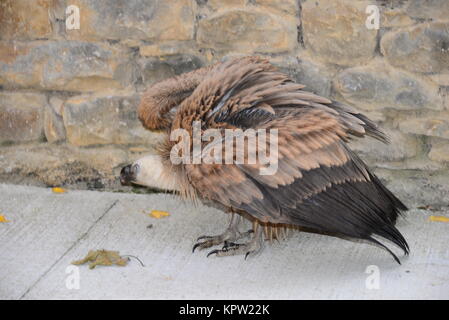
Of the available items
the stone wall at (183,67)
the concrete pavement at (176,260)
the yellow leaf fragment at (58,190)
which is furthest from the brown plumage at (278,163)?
the yellow leaf fragment at (58,190)

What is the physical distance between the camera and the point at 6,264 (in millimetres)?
3697

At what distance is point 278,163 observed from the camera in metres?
3.36

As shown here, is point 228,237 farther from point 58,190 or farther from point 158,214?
point 58,190

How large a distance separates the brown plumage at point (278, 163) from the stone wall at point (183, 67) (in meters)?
0.31

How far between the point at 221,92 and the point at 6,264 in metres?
1.45

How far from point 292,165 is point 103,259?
44.7 inches

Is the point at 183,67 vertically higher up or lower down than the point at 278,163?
higher up

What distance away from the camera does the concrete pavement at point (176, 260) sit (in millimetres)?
Result: 3438

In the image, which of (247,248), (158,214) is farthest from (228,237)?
(158,214)

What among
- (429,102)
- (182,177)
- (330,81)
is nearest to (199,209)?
(182,177)

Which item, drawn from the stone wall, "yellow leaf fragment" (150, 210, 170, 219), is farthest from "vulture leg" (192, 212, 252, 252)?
the stone wall

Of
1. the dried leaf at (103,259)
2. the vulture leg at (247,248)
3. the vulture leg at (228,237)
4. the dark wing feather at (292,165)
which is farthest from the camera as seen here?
the vulture leg at (228,237)

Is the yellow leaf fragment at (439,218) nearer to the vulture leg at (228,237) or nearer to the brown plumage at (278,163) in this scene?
the brown plumage at (278,163)

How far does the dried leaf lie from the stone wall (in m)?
0.95
